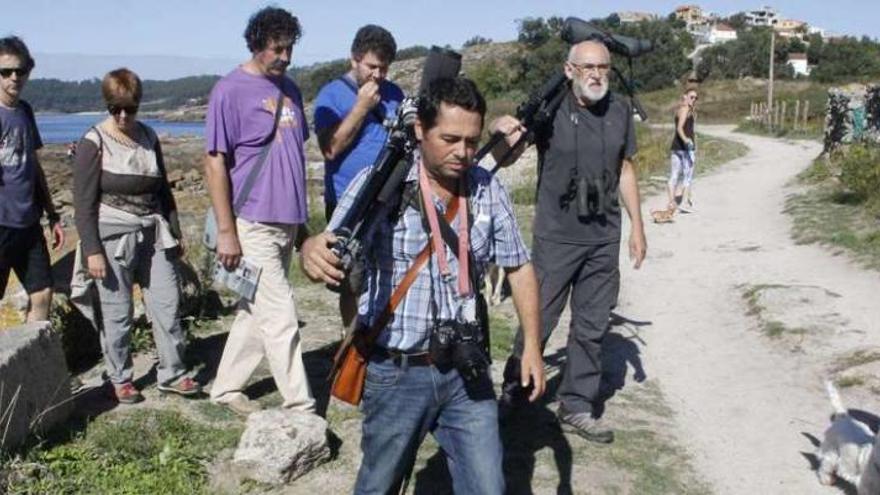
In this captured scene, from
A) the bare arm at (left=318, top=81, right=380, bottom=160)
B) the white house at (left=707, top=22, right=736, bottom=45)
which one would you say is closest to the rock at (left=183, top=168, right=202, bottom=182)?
the bare arm at (left=318, top=81, right=380, bottom=160)

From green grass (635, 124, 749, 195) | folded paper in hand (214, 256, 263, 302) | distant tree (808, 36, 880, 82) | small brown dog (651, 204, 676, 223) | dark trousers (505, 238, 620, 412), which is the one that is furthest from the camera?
distant tree (808, 36, 880, 82)

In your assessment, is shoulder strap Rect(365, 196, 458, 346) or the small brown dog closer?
shoulder strap Rect(365, 196, 458, 346)

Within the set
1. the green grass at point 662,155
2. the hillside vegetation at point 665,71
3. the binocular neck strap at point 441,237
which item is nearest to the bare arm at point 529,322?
the binocular neck strap at point 441,237

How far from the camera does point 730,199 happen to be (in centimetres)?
1494

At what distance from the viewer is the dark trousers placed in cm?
482

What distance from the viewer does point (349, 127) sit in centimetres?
462

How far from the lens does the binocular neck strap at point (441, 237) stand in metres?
2.98

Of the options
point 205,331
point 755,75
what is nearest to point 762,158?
point 205,331

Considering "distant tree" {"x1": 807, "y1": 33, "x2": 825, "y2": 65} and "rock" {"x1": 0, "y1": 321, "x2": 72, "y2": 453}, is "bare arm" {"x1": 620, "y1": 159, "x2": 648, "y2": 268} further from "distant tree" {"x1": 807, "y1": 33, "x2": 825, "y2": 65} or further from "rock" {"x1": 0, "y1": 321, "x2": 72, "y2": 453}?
"distant tree" {"x1": 807, "y1": 33, "x2": 825, "y2": 65}

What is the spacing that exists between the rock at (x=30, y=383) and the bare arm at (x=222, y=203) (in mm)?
1068

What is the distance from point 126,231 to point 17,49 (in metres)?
1.13

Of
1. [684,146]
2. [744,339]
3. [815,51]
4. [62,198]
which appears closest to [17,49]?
[744,339]

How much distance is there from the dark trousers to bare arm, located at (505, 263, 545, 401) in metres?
1.60

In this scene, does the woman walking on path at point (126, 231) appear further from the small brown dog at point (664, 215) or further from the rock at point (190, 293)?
the small brown dog at point (664, 215)
